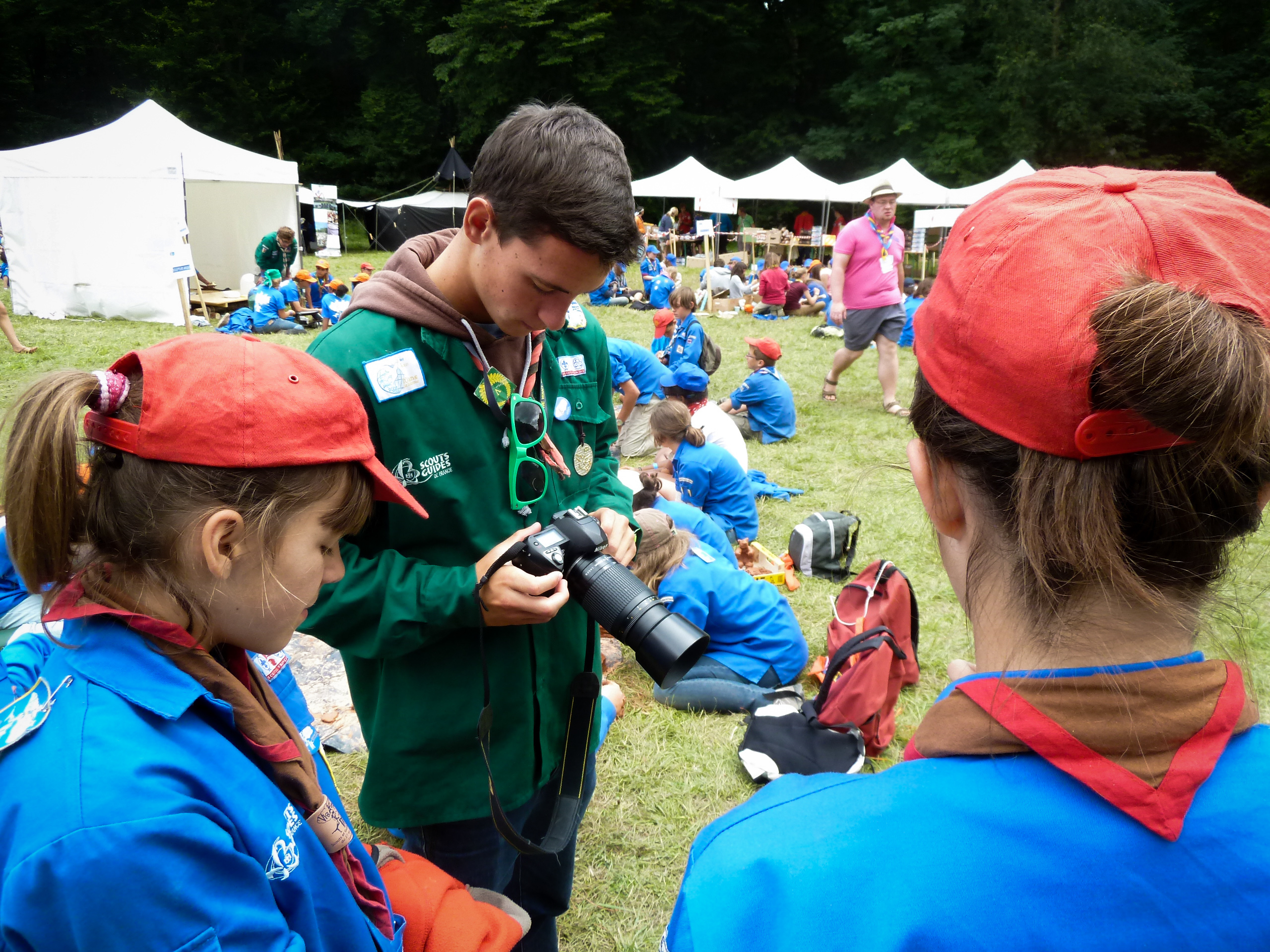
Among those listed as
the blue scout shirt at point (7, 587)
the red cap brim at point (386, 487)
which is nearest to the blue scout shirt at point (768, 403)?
the blue scout shirt at point (7, 587)

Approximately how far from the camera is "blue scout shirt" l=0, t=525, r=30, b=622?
291 cm

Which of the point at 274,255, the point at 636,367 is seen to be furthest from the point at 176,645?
the point at 274,255

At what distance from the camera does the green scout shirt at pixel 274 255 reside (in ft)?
47.8

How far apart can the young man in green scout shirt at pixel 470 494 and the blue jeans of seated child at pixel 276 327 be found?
11.4 metres

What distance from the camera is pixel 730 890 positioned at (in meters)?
0.72

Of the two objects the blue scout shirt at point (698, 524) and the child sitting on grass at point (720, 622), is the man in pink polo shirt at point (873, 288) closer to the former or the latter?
the blue scout shirt at point (698, 524)

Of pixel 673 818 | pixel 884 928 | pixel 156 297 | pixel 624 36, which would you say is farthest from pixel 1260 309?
pixel 624 36

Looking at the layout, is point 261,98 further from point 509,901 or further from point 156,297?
point 509,901

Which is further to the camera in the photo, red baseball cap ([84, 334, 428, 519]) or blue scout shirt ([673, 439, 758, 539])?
blue scout shirt ([673, 439, 758, 539])

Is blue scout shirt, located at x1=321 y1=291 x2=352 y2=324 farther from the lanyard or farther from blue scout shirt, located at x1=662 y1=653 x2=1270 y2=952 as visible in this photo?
blue scout shirt, located at x1=662 y1=653 x2=1270 y2=952

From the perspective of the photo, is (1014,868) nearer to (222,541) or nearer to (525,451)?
(222,541)

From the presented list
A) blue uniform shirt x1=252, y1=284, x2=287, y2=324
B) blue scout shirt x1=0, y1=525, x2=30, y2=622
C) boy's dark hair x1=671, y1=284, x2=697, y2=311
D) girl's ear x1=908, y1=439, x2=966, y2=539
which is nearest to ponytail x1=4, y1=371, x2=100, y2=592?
girl's ear x1=908, y1=439, x2=966, y2=539

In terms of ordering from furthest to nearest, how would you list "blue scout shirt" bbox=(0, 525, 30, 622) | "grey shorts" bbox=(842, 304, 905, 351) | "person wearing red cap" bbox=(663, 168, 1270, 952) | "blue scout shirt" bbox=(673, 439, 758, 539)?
"grey shorts" bbox=(842, 304, 905, 351)
"blue scout shirt" bbox=(673, 439, 758, 539)
"blue scout shirt" bbox=(0, 525, 30, 622)
"person wearing red cap" bbox=(663, 168, 1270, 952)

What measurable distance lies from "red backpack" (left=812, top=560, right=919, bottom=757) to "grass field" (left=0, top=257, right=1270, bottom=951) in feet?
0.52
